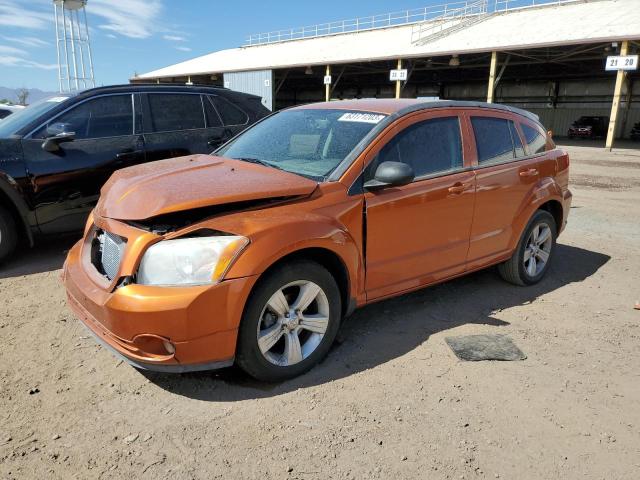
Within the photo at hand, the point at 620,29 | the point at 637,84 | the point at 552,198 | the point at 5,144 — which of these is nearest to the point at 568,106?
the point at 637,84

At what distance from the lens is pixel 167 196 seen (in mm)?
2770

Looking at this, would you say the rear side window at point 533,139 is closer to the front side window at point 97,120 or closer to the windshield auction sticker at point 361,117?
the windshield auction sticker at point 361,117

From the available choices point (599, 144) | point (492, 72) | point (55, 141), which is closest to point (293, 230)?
point (55, 141)

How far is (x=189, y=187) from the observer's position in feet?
9.55

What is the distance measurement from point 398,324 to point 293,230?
1536 mm

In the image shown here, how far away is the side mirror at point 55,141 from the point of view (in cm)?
490

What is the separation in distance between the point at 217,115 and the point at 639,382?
5.25m

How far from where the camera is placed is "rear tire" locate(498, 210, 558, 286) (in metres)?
4.72

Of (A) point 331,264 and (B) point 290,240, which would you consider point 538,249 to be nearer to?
(A) point 331,264

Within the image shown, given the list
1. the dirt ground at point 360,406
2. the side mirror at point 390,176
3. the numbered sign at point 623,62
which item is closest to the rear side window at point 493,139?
the side mirror at point 390,176

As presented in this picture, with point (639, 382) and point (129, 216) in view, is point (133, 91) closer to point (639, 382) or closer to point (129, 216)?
point (129, 216)

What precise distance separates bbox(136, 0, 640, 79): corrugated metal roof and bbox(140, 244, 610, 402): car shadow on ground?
1949cm

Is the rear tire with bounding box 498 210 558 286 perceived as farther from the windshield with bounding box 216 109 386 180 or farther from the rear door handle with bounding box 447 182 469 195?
the windshield with bounding box 216 109 386 180

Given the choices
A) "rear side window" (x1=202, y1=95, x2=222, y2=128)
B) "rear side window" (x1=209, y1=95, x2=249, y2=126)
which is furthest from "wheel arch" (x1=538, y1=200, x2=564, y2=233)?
"rear side window" (x1=202, y1=95, x2=222, y2=128)
